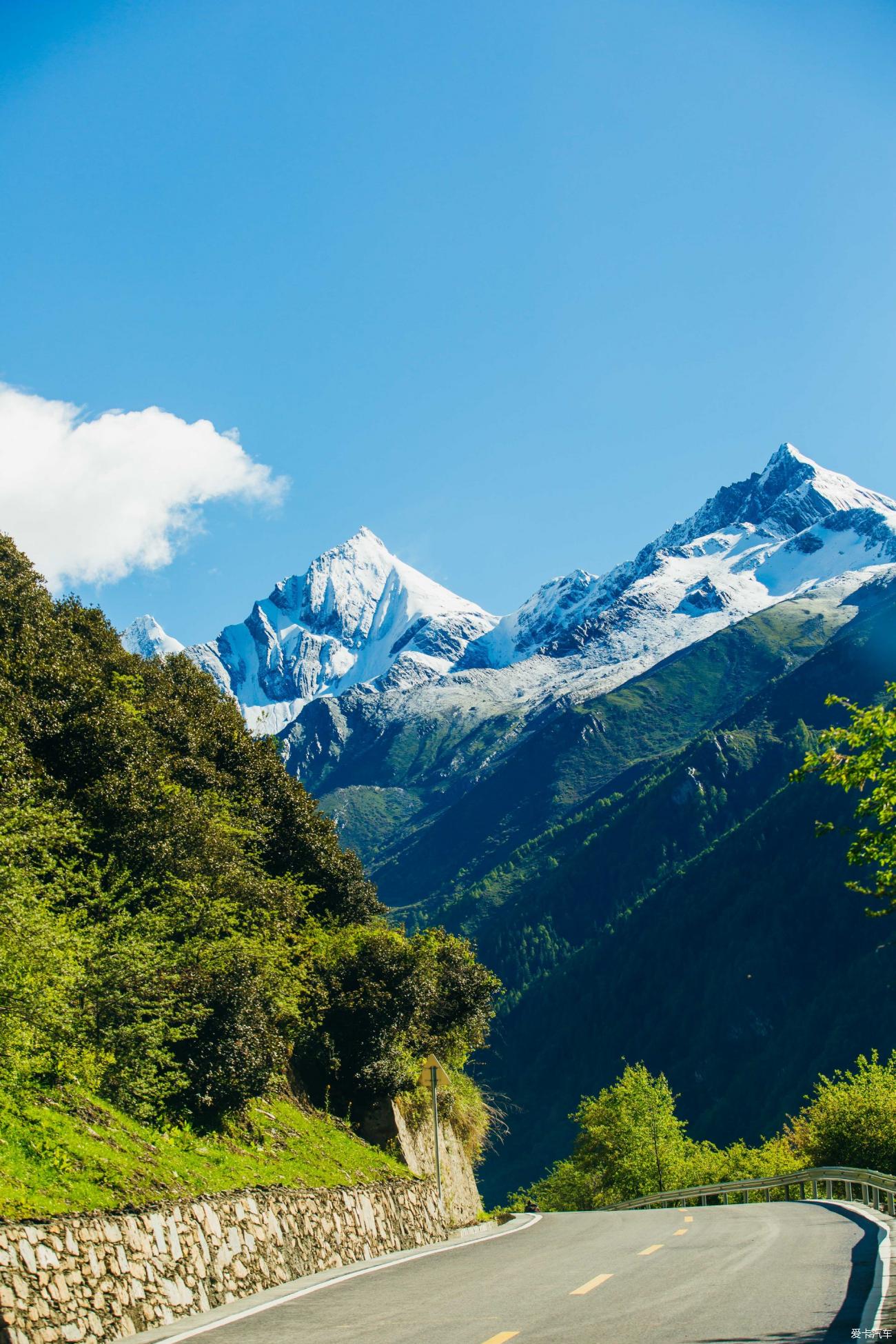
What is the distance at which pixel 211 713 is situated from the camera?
149 ft

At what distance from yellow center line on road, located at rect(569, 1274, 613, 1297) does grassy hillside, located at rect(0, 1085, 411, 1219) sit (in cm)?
647

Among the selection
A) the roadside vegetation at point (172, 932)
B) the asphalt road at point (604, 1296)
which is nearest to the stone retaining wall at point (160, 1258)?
the roadside vegetation at point (172, 932)

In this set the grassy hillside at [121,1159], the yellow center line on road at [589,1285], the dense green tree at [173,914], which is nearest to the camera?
the yellow center line on road at [589,1285]

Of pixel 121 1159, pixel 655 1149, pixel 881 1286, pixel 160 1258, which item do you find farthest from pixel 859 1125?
pixel 160 1258

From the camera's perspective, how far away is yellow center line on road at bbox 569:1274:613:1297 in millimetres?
14055

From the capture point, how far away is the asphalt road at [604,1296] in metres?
11.3

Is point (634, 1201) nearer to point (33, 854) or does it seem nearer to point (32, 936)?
point (33, 854)

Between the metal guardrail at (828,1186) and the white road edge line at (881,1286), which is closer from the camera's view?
the white road edge line at (881,1286)

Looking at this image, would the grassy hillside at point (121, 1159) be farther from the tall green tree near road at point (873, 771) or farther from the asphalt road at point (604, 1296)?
the tall green tree near road at point (873, 771)

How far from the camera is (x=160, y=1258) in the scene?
1510cm

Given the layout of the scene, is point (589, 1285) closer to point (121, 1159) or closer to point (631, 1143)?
point (121, 1159)

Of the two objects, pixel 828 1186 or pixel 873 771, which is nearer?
pixel 873 771

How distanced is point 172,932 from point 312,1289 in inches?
437

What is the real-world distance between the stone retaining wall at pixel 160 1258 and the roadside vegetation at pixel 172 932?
2.60 ft
